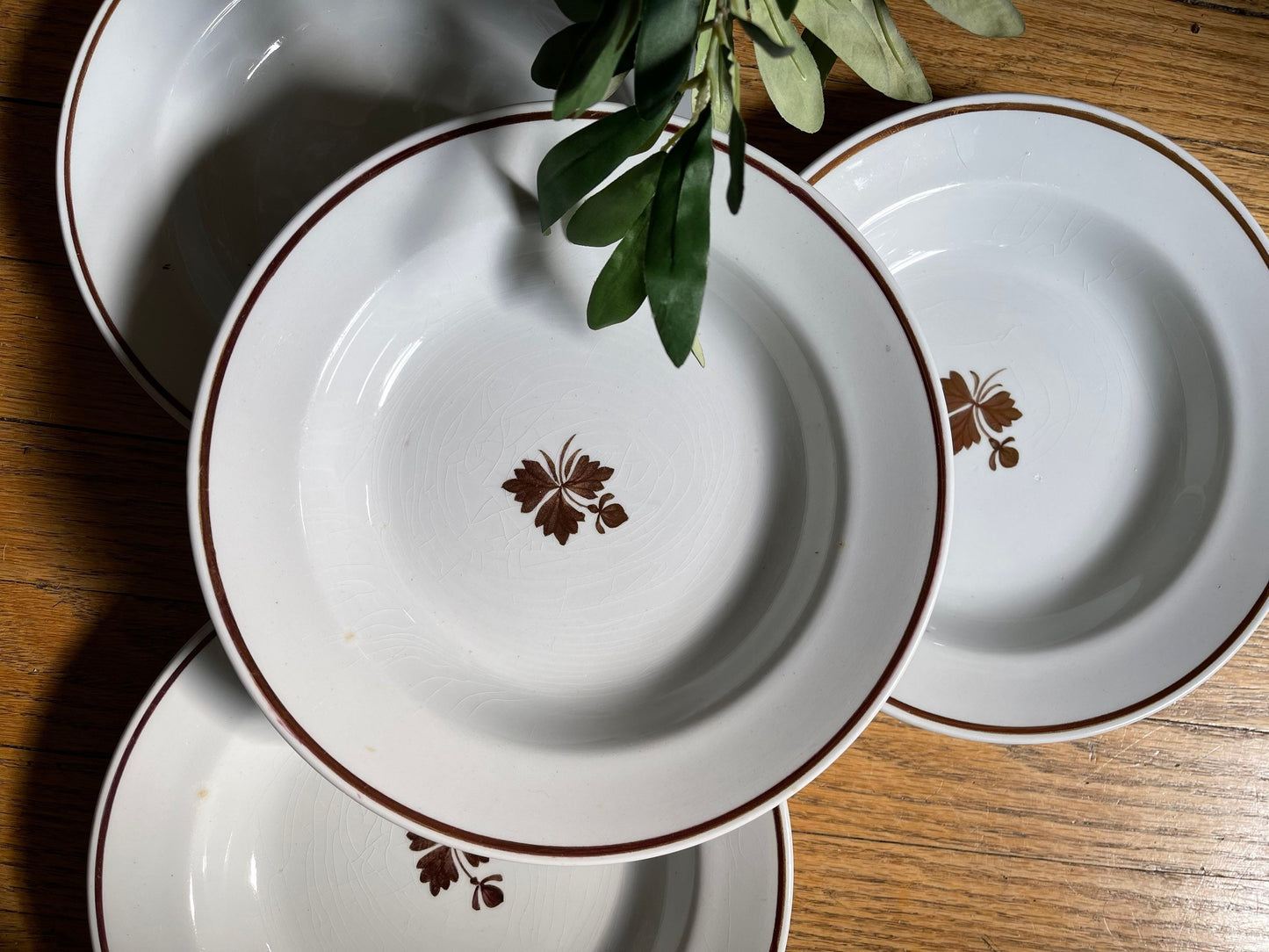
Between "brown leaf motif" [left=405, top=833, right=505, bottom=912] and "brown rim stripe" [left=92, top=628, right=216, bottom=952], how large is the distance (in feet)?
0.66

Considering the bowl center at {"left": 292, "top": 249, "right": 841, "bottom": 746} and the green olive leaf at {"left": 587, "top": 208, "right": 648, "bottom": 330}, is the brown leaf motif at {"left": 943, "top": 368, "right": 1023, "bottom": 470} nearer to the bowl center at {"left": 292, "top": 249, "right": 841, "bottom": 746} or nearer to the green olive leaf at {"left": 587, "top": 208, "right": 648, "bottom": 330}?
the bowl center at {"left": 292, "top": 249, "right": 841, "bottom": 746}

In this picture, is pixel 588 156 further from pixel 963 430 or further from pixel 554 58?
pixel 963 430

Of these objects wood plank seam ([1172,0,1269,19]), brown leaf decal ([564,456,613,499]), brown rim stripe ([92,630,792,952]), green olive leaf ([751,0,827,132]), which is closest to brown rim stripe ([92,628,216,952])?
brown rim stripe ([92,630,792,952])

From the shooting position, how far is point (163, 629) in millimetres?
616

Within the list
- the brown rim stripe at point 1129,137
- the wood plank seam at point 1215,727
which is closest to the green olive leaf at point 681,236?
the brown rim stripe at point 1129,137

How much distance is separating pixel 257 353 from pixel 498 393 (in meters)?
0.14

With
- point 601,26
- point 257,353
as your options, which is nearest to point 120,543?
point 257,353

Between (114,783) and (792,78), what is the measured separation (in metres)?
0.61

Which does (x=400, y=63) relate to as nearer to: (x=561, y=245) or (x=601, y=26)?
(x=561, y=245)

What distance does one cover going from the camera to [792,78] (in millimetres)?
399

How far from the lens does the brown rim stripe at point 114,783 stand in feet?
1.80

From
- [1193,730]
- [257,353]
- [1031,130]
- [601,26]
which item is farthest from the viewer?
[1193,730]

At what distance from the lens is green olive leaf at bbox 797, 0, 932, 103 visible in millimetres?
396

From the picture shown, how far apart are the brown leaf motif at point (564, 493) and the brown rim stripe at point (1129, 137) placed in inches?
9.2
